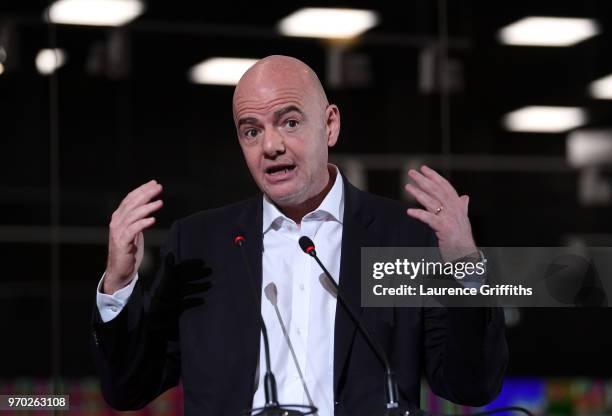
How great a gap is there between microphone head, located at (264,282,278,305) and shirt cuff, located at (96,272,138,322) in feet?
0.99

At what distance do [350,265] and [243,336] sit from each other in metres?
0.29

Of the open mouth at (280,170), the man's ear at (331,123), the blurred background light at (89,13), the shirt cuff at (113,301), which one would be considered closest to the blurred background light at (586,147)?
the blurred background light at (89,13)

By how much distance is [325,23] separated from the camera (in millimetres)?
4680

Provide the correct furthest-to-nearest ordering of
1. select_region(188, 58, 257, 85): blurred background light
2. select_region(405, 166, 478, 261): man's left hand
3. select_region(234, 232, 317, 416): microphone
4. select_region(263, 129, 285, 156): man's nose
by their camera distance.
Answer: select_region(188, 58, 257, 85): blurred background light → select_region(263, 129, 285, 156): man's nose → select_region(405, 166, 478, 261): man's left hand → select_region(234, 232, 317, 416): microphone

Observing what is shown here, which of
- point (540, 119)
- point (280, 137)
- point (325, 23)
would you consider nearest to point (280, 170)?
point (280, 137)

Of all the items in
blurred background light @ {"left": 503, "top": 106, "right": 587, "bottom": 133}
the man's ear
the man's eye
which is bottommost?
the man's eye

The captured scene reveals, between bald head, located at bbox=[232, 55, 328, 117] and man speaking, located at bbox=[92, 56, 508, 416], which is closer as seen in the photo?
man speaking, located at bbox=[92, 56, 508, 416]

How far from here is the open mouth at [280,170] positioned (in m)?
2.49

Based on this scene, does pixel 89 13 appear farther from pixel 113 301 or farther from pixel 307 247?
pixel 307 247

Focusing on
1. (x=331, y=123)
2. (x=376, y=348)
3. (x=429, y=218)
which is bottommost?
(x=376, y=348)

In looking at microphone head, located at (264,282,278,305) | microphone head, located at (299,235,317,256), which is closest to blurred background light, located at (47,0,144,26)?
microphone head, located at (264,282,278,305)

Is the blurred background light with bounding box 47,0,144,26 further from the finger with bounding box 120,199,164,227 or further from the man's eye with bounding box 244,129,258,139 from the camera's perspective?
the finger with bounding box 120,199,164,227

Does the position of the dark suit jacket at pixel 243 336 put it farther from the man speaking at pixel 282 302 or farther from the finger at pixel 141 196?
the finger at pixel 141 196

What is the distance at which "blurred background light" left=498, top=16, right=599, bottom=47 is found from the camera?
4746 millimetres
